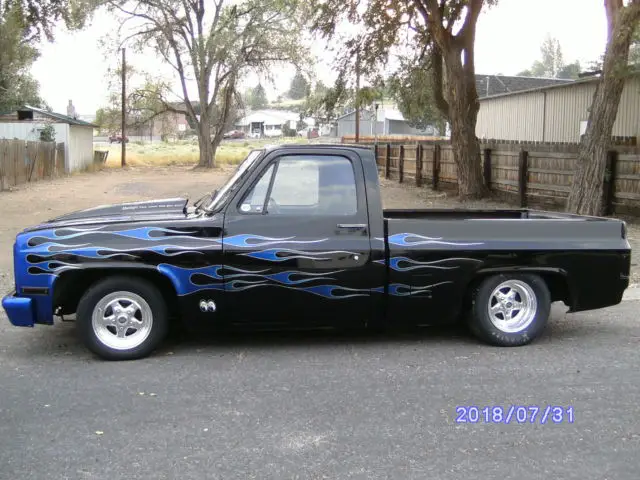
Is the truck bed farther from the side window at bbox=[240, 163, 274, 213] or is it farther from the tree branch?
the tree branch

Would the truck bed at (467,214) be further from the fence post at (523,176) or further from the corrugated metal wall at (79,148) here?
the corrugated metal wall at (79,148)

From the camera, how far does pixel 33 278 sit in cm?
548

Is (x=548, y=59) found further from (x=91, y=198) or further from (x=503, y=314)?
(x=503, y=314)

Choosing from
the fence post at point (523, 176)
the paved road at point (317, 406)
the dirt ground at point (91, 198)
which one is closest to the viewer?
the paved road at point (317, 406)

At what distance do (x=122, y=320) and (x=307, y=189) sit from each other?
183 centimetres

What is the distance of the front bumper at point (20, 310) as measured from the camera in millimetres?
5414

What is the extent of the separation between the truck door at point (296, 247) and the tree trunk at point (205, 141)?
39.9m

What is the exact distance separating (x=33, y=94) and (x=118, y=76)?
15260 millimetres

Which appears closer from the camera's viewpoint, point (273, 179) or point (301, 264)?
point (301, 264)

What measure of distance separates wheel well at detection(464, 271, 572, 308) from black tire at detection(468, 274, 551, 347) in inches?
1.3

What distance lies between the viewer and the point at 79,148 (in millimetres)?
38938

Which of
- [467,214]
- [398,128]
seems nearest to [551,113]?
[467,214]

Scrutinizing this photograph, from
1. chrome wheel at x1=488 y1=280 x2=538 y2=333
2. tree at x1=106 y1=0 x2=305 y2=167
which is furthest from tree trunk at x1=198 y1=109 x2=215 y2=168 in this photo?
chrome wheel at x1=488 y1=280 x2=538 y2=333

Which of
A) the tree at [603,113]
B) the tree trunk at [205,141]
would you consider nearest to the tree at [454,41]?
the tree at [603,113]
